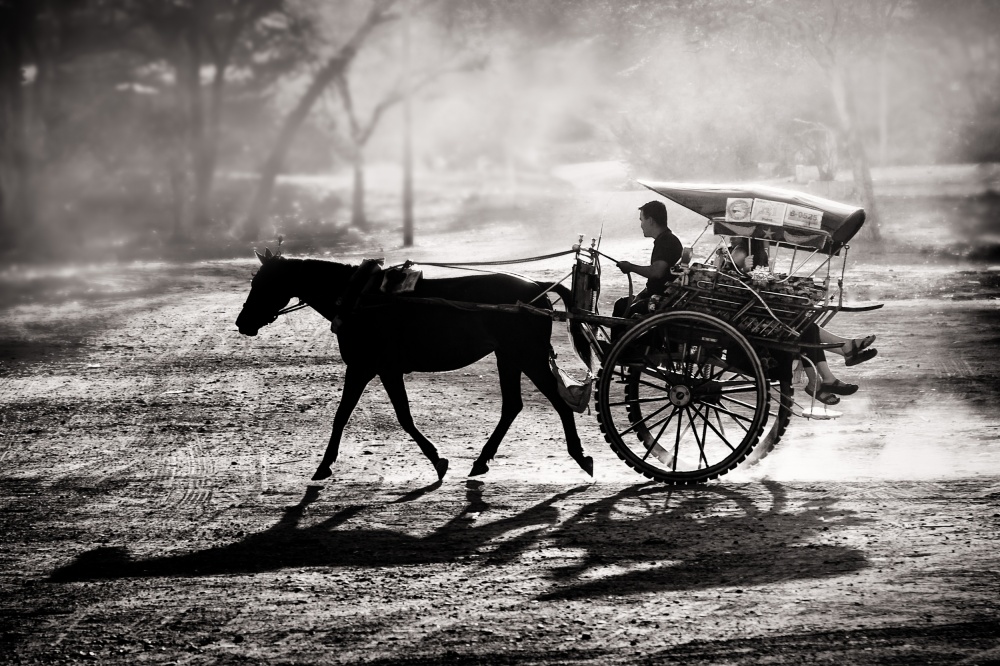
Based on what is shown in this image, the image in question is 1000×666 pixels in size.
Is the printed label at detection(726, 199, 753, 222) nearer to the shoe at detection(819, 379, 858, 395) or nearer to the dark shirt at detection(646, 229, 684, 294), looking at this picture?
the dark shirt at detection(646, 229, 684, 294)

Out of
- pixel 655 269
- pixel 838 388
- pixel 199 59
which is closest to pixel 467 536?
pixel 655 269

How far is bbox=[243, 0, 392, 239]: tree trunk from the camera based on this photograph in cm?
2497

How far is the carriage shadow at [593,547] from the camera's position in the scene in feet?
18.5

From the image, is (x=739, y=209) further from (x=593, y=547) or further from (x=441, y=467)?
(x=441, y=467)

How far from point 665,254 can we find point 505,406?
1.51 m

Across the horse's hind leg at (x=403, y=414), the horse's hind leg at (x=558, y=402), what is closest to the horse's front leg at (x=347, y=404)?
the horse's hind leg at (x=403, y=414)

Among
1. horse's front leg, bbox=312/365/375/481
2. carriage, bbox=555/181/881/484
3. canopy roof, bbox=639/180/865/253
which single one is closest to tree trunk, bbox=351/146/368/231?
horse's front leg, bbox=312/365/375/481

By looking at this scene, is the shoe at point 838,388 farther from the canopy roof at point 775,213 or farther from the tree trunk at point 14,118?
the tree trunk at point 14,118

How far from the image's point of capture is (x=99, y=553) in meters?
6.15

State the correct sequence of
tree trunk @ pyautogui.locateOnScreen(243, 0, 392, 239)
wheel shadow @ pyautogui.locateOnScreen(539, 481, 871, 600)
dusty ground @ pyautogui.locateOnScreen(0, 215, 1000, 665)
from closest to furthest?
dusty ground @ pyautogui.locateOnScreen(0, 215, 1000, 665) < wheel shadow @ pyautogui.locateOnScreen(539, 481, 871, 600) < tree trunk @ pyautogui.locateOnScreen(243, 0, 392, 239)

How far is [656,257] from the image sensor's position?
24.6ft

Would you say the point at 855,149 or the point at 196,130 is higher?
the point at 196,130

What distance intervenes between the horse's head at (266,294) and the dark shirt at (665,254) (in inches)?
101

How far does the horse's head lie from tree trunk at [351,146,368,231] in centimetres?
1705
